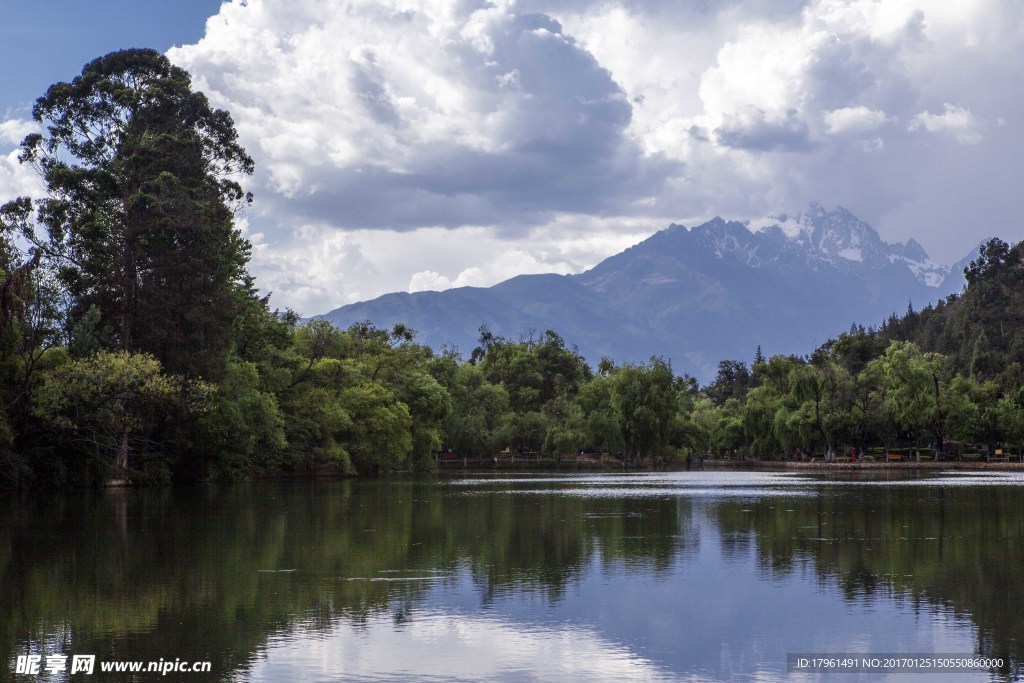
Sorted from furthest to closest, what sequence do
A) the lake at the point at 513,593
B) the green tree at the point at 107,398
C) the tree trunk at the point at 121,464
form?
the tree trunk at the point at 121,464, the green tree at the point at 107,398, the lake at the point at 513,593

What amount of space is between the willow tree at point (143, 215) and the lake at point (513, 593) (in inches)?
838

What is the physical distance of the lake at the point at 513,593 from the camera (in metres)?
12.7

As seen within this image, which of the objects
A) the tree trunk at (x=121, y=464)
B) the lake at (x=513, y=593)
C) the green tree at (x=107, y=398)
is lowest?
the lake at (x=513, y=593)

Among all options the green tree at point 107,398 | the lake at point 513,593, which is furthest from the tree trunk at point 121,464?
the lake at point 513,593

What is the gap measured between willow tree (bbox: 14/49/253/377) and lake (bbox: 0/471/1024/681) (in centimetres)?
2130

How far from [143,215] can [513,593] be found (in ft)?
135

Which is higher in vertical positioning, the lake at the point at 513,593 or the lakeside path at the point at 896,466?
the lake at the point at 513,593

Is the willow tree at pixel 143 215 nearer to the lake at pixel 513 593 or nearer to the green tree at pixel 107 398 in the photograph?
the green tree at pixel 107 398

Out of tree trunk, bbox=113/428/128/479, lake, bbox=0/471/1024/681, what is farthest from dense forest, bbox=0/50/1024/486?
lake, bbox=0/471/1024/681

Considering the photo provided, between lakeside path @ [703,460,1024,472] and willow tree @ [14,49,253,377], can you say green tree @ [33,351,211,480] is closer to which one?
willow tree @ [14,49,253,377]

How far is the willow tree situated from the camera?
52125mm

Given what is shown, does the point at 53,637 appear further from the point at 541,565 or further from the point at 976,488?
the point at 976,488

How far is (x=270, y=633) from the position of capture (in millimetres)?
14109

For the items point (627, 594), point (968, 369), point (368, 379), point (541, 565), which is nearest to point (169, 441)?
point (368, 379)
